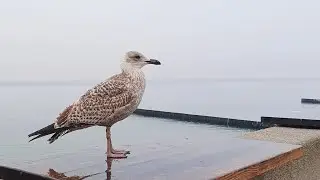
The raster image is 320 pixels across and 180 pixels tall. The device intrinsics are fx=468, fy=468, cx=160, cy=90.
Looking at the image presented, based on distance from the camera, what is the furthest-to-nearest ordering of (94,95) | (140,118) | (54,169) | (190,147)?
(140,118) → (190,147) → (94,95) → (54,169)

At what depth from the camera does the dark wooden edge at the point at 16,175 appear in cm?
325

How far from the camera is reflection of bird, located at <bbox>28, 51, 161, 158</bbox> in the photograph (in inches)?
171

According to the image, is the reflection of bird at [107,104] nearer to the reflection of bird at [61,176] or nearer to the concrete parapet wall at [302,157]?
the reflection of bird at [61,176]

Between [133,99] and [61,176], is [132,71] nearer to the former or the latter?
[133,99]

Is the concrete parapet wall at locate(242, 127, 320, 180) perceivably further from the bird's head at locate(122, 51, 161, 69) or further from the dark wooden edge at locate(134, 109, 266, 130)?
the dark wooden edge at locate(134, 109, 266, 130)

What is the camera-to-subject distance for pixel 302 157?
5133 mm

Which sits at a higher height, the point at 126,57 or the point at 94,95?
the point at 126,57

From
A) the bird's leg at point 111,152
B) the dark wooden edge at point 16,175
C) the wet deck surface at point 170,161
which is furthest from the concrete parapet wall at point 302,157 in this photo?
the dark wooden edge at point 16,175

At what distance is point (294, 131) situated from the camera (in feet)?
19.1

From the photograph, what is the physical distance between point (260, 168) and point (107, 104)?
1.50m

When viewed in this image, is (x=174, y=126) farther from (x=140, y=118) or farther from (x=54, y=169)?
(x=54, y=169)

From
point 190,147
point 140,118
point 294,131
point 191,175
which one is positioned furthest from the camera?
point 140,118

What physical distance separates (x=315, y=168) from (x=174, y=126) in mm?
17067

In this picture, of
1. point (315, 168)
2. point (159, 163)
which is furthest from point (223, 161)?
point (315, 168)
